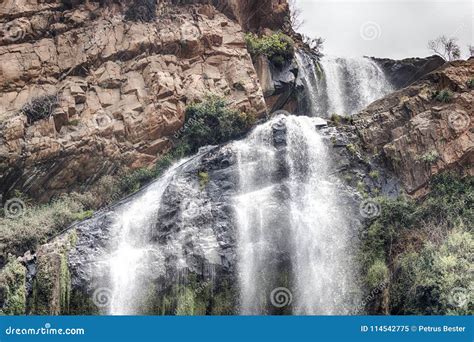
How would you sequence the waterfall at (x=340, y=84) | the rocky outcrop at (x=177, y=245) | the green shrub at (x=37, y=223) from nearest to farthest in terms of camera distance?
the rocky outcrop at (x=177, y=245) → the green shrub at (x=37, y=223) → the waterfall at (x=340, y=84)

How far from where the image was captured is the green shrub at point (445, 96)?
26.7m

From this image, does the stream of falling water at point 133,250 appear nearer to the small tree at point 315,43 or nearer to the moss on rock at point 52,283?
the moss on rock at point 52,283

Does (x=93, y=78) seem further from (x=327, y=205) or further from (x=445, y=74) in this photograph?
(x=445, y=74)

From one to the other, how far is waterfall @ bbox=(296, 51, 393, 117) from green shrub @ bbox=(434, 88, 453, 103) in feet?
23.9

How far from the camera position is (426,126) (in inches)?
1029

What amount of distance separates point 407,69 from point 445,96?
28.4 feet

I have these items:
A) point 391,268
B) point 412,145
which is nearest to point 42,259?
point 391,268

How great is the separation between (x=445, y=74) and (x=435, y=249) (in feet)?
32.1

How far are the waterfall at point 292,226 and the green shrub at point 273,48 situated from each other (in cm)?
671

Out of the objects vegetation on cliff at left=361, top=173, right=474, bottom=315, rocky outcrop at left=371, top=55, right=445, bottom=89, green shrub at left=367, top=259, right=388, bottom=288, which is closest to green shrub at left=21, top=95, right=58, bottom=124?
vegetation on cliff at left=361, top=173, right=474, bottom=315

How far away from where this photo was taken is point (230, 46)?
106 ft

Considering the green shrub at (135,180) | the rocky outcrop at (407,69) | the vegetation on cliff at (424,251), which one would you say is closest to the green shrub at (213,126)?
the green shrub at (135,180)

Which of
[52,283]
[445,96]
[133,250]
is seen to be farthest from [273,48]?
[52,283]

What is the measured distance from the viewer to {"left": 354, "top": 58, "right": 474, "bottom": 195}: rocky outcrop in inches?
997
